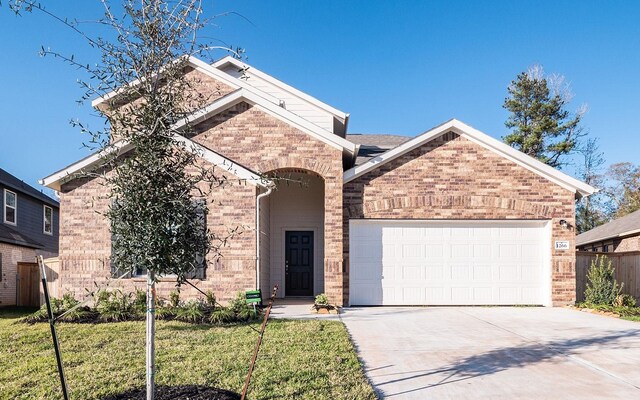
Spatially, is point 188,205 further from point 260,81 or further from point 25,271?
point 25,271

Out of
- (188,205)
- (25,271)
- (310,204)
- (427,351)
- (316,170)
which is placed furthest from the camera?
(25,271)

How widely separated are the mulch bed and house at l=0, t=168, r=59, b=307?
13217mm

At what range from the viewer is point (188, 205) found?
4828 millimetres

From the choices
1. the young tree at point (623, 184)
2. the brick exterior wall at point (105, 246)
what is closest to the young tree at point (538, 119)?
the young tree at point (623, 184)

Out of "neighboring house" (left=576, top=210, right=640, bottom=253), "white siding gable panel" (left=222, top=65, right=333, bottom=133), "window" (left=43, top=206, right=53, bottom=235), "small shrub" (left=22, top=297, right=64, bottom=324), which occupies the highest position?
"white siding gable panel" (left=222, top=65, right=333, bottom=133)

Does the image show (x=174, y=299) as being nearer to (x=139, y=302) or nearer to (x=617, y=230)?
(x=139, y=302)

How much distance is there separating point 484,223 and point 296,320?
19.7 feet

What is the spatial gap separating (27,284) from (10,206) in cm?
386

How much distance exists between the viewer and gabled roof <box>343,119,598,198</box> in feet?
42.3

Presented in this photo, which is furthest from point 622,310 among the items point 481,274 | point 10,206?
point 10,206

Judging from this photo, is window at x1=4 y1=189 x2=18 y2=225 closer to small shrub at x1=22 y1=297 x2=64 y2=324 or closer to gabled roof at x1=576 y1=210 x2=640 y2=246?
small shrub at x1=22 y1=297 x2=64 y2=324

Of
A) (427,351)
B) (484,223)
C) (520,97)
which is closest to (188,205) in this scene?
(427,351)

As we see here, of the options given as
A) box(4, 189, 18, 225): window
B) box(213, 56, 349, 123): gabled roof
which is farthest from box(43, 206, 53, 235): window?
box(213, 56, 349, 123): gabled roof

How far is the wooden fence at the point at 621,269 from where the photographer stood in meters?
14.7
